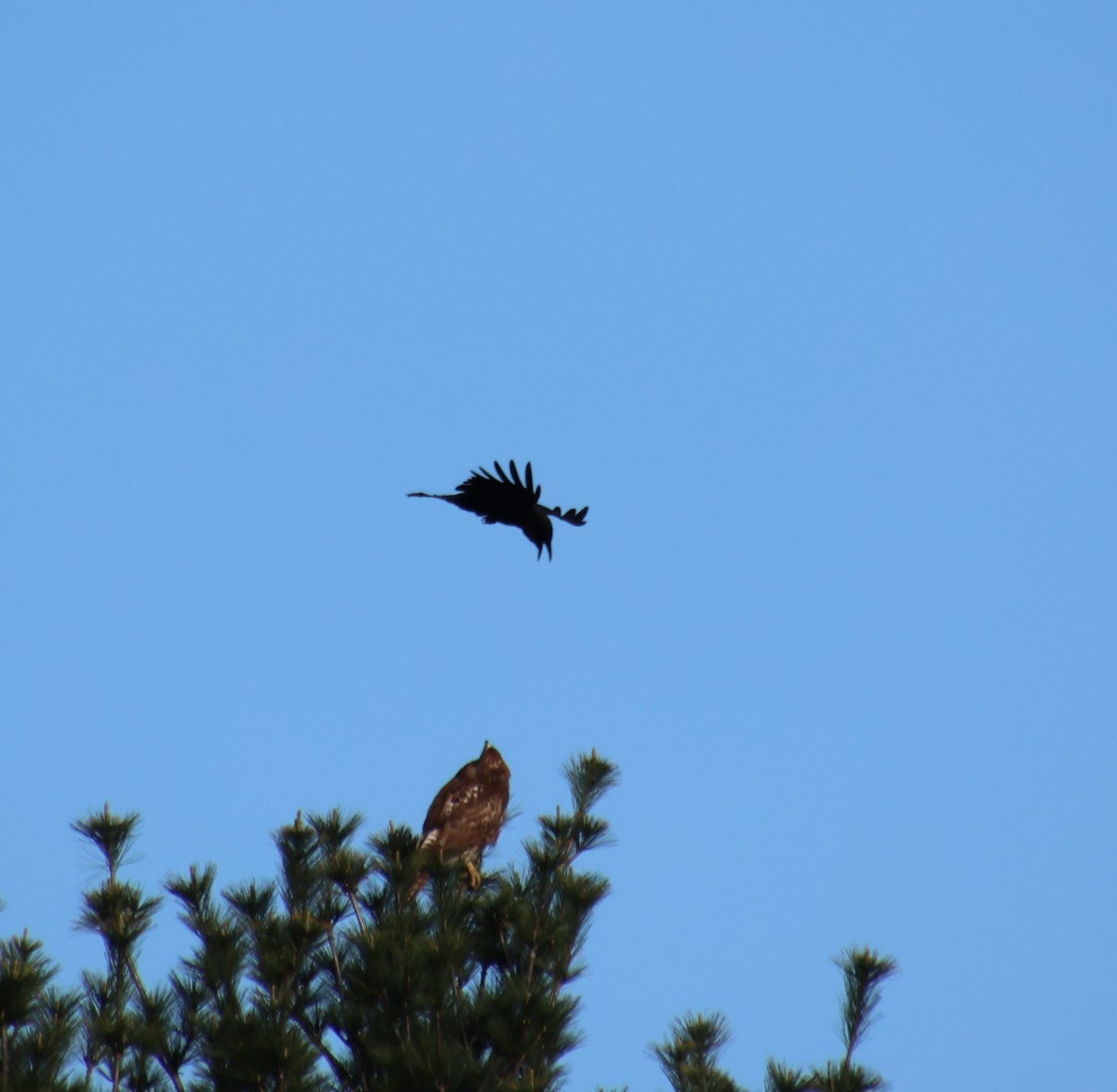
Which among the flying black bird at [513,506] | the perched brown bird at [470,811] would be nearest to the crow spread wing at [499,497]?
the flying black bird at [513,506]

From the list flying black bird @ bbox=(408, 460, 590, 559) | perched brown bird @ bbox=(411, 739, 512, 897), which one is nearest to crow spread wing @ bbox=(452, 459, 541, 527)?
flying black bird @ bbox=(408, 460, 590, 559)

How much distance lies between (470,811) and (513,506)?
2.06 metres

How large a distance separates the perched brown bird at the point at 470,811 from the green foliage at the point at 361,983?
157cm

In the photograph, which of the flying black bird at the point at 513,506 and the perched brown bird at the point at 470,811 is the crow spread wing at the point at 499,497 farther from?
the perched brown bird at the point at 470,811

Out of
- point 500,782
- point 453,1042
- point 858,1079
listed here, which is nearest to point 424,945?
point 453,1042

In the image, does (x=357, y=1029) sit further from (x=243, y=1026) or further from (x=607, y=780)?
(x=607, y=780)

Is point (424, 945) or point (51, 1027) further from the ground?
point (424, 945)

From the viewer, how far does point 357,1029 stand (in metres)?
7.98

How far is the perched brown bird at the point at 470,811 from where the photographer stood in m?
10.5

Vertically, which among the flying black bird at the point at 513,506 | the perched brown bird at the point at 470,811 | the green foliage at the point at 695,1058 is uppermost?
the flying black bird at the point at 513,506

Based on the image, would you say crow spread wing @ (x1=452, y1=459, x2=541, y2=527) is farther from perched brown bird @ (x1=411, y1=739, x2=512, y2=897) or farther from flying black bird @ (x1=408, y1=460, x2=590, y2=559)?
perched brown bird @ (x1=411, y1=739, x2=512, y2=897)

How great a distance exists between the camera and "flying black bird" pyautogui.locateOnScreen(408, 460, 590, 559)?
985cm

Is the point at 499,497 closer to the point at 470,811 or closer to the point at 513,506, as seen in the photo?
the point at 513,506

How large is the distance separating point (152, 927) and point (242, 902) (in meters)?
0.45
